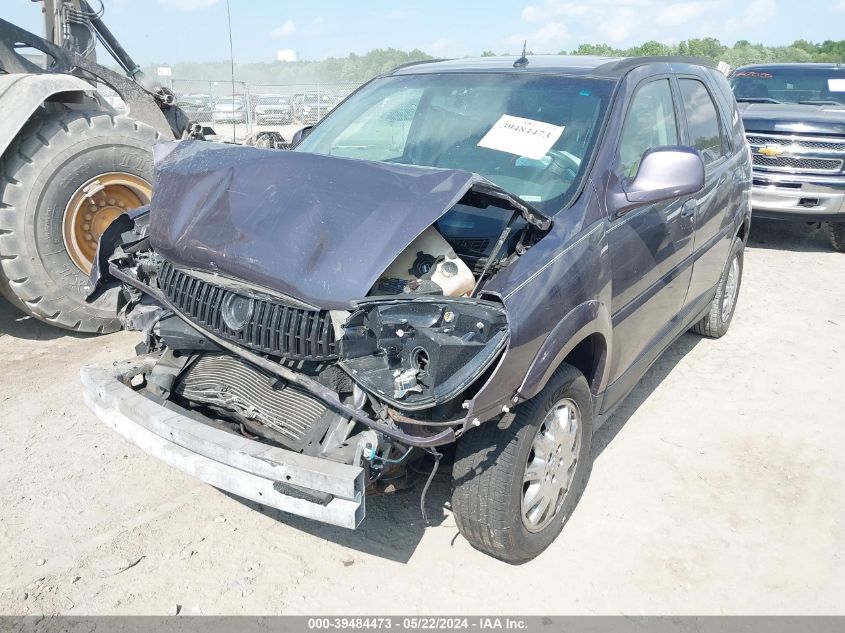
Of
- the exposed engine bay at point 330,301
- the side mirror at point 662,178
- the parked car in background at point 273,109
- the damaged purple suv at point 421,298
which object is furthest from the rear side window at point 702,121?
the parked car in background at point 273,109

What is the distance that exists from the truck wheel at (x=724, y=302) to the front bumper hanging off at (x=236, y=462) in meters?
3.95

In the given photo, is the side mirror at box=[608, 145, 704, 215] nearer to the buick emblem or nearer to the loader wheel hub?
the buick emblem

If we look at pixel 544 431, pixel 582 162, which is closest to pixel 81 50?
pixel 582 162

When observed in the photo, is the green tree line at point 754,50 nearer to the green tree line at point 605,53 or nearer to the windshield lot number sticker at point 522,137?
the green tree line at point 605,53

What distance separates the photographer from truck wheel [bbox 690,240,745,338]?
5344 millimetres

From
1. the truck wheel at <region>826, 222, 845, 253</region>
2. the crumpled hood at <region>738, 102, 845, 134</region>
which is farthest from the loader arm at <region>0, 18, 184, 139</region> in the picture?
the truck wheel at <region>826, 222, 845, 253</region>

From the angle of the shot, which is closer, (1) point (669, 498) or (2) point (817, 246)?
(1) point (669, 498)

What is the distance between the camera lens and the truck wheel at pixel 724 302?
17.5 feet

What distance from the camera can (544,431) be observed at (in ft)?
9.58

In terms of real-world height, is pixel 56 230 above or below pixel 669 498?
above

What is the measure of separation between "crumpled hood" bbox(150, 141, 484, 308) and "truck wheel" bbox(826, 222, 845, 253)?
7919 millimetres
